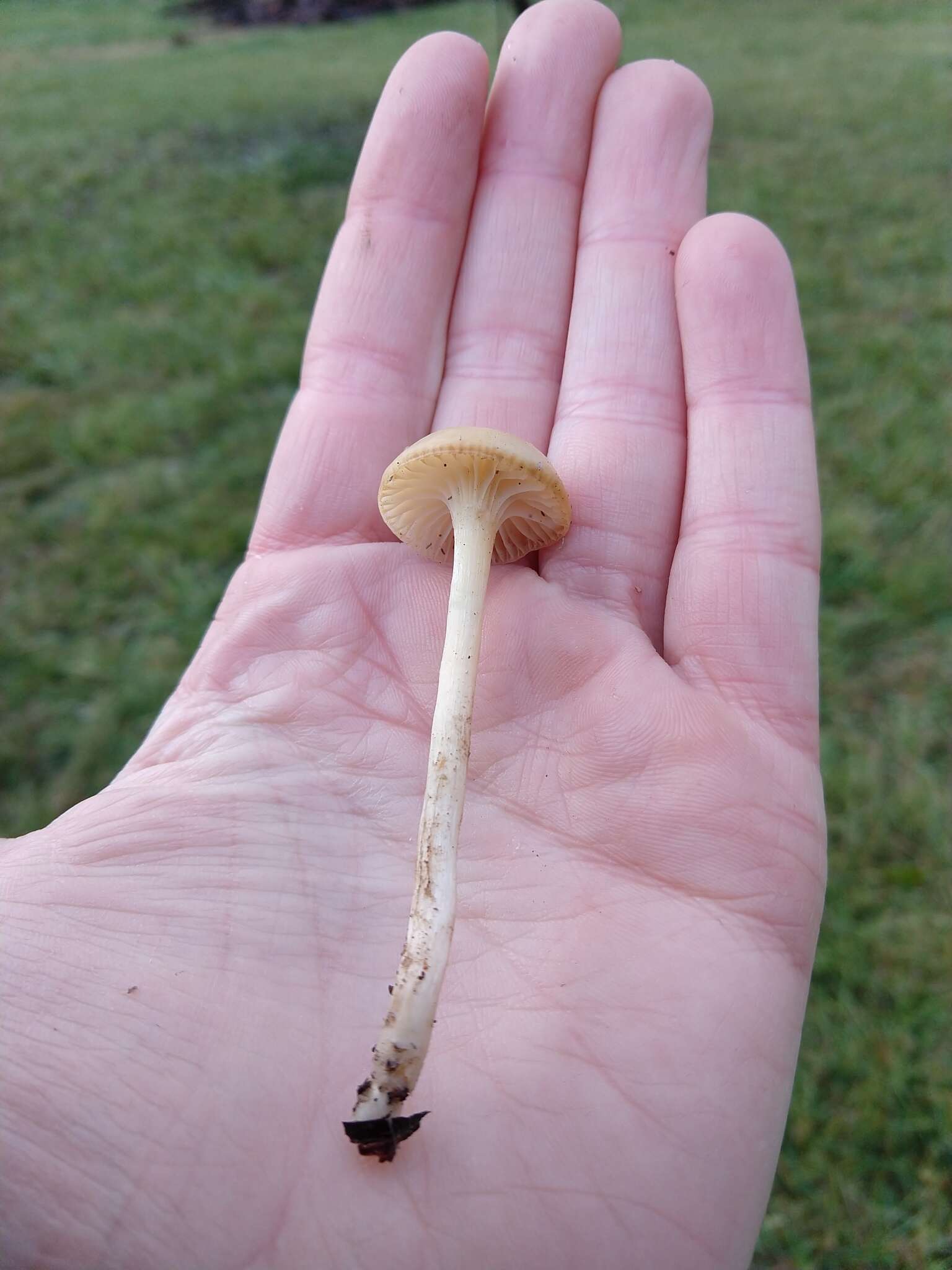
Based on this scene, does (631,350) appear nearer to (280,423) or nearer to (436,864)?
(436,864)

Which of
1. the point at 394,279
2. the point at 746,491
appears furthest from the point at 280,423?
the point at 746,491

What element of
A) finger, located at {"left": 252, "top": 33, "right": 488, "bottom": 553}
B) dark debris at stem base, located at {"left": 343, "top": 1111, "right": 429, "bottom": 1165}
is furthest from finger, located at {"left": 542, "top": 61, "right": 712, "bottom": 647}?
dark debris at stem base, located at {"left": 343, "top": 1111, "right": 429, "bottom": 1165}

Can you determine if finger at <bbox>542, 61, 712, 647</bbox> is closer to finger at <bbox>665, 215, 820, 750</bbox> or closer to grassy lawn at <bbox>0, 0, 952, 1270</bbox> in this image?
finger at <bbox>665, 215, 820, 750</bbox>

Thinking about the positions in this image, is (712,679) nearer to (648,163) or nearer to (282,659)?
(282,659)

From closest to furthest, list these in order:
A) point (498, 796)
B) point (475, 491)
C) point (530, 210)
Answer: point (498, 796) → point (475, 491) → point (530, 210)

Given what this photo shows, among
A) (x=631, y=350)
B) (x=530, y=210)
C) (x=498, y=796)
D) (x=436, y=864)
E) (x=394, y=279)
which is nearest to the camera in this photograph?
(x=436, y=864)

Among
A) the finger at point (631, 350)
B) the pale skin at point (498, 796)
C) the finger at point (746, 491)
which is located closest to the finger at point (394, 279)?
the pale skin at point (498, 796)

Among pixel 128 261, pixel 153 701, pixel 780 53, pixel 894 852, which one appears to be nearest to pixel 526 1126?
pixel 894 852
